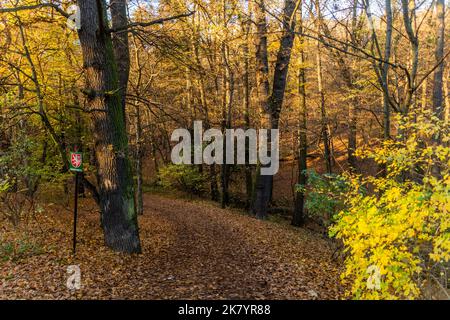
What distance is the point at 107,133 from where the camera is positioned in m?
6.63

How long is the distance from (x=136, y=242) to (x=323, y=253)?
4.98 meters

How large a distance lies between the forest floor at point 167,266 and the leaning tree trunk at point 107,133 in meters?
0.56

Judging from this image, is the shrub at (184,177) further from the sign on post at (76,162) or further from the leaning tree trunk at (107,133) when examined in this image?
the sign on post at (76,162)

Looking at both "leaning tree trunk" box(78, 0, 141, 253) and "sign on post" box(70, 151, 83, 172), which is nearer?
"sign on post" box(70, 151, 83, 172)

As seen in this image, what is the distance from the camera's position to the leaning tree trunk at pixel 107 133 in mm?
6461

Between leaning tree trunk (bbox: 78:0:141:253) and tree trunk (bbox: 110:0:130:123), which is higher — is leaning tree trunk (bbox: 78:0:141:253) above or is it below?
below

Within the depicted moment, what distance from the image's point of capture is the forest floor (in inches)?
200

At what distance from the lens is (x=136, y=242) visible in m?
6.88

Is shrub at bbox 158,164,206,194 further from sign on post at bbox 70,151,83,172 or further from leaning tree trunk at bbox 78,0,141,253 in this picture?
sign on post at bbox 70,151,83,172

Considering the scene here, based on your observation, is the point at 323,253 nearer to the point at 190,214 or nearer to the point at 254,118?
the point at 190,214

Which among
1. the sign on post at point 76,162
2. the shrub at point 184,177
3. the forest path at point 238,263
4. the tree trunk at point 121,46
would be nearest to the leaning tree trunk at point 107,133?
the sign on post at point 76,162

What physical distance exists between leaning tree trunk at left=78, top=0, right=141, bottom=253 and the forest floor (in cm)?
56

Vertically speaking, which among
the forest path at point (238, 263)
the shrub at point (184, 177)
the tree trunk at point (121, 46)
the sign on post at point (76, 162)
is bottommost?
the forest path at point (238, 263)

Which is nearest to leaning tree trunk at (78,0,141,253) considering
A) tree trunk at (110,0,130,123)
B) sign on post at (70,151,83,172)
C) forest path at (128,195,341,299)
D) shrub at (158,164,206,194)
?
sign on post at (70,151,83,172)
